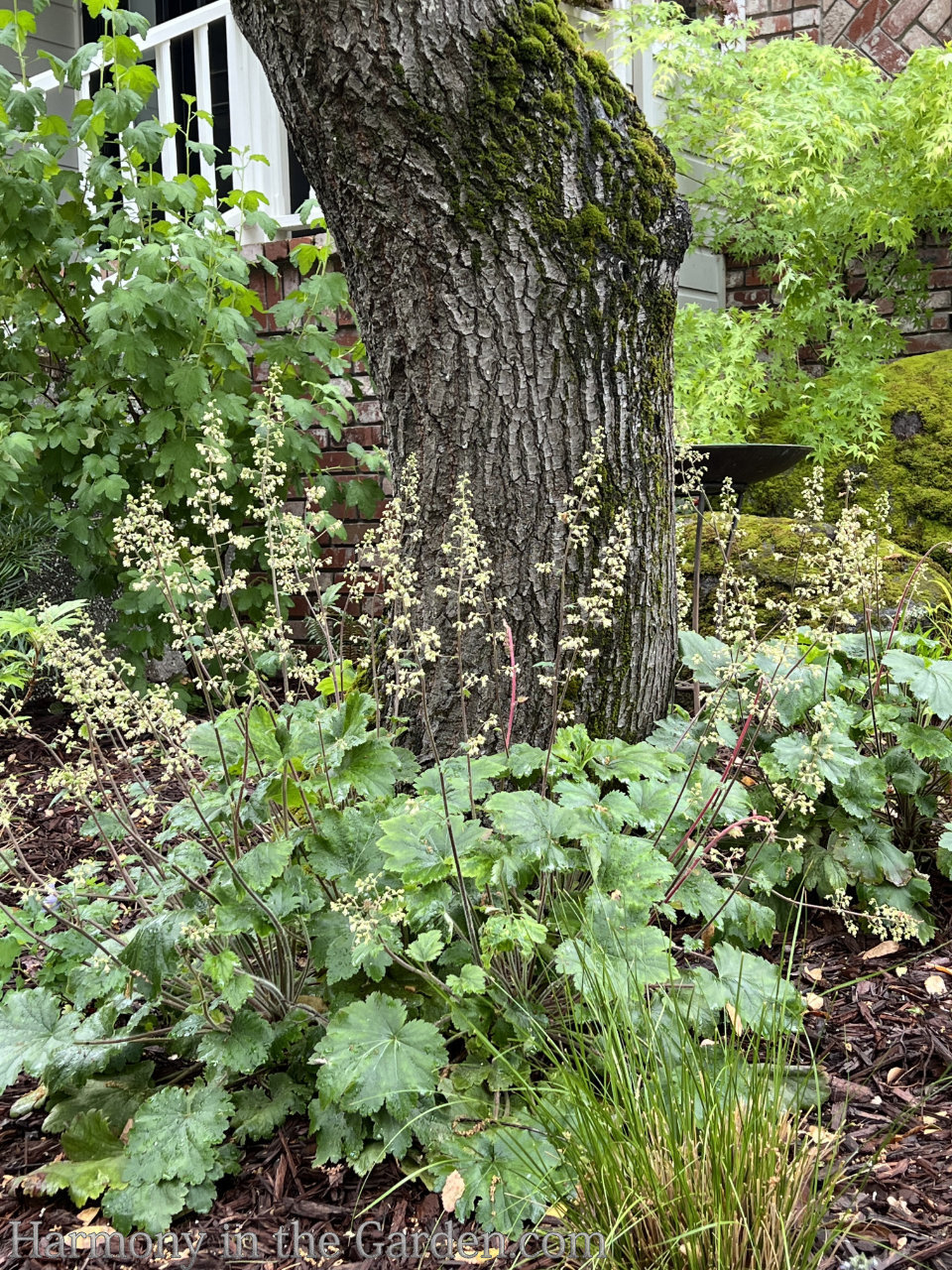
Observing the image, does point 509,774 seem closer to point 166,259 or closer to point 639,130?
point 639,130

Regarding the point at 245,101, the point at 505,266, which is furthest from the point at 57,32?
the point at 505,266

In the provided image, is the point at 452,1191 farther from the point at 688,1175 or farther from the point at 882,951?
the point at 882,951

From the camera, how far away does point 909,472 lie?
471 centimetres

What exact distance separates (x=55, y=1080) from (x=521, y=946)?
810 millimetres

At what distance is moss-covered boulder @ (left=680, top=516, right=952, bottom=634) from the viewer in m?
3.48

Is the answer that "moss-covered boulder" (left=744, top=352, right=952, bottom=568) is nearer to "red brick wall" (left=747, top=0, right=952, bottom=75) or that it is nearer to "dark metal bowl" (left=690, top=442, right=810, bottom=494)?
"dark metal bowl" (left=690, top=442, right=810, bottom=494)

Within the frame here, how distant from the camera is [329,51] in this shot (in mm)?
1979

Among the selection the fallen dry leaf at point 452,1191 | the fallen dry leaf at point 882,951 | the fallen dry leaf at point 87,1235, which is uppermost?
the fallen dry leaf at point 452,1191

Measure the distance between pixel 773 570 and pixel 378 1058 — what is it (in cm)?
256

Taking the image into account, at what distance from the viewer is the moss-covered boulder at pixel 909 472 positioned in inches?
180

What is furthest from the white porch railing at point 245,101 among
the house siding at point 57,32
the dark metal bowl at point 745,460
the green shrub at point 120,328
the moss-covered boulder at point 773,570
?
the house siding at point 57,32

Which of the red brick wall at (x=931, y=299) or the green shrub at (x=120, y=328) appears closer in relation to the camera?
the green shrub at (x=120, y=328)

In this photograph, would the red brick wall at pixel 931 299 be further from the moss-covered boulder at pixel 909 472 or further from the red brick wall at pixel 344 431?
the red brick wall at pixel 344 431

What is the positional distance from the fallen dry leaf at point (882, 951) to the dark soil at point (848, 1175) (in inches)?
1.6
